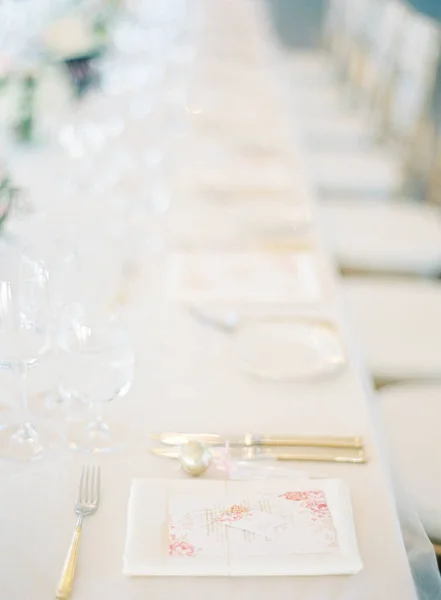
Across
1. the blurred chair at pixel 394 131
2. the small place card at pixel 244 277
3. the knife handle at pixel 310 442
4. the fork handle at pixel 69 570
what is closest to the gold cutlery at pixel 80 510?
the fork handle at pixel 69 570

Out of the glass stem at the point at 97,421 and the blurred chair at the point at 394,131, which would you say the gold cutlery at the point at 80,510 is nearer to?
the glass stem at the point at 97,421

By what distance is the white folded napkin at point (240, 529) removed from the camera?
0.85m

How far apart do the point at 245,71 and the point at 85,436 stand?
2810mm

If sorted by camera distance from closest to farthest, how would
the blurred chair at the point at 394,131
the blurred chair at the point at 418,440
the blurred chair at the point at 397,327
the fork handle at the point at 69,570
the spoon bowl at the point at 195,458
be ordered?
the fork handle at the point at 69,570 < the spoon bowl at the point at 195,458 < the blurred chair at the point at 418,440 < the blurred chair at the point at 397,327 < the blurred chair at the point at 394,131

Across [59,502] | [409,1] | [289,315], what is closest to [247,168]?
[289,315]

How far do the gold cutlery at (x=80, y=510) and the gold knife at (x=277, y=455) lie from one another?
98mm

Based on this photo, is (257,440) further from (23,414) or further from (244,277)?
(244,277)

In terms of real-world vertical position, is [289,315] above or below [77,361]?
above

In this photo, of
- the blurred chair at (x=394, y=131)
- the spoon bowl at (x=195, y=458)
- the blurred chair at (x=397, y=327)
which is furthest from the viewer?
the blurred chair at (x=394, y=131)

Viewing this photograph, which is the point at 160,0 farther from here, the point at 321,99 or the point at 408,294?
the point at 408,294

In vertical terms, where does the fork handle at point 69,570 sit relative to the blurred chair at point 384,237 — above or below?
below

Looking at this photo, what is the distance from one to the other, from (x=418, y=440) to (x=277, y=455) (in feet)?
1.73

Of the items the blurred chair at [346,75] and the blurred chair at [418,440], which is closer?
the blurred chair at [418,440]

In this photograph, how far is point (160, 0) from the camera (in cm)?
464
